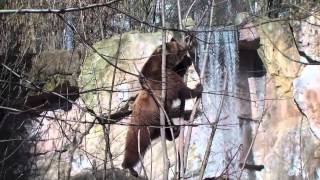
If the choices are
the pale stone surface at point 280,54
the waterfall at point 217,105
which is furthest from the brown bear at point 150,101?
the pale stone surface at point 280,54

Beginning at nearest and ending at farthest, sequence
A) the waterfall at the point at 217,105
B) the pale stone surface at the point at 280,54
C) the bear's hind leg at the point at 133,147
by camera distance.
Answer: the bear's hind leg at the point at 133,147 → the waterfall at the point at 217,105 → the pale stone surface at the point at 280,54

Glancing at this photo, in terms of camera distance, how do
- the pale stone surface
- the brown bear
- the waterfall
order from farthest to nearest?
the pale stone surface < the waterfall < the brown bear

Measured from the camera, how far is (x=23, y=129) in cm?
662

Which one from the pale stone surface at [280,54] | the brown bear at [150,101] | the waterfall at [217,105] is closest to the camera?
the brown bear at [150,101]

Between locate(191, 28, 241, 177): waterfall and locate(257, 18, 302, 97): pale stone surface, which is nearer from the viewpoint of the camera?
locate(191, 28, 241, 177): waterfall

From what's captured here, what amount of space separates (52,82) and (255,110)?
251 cm

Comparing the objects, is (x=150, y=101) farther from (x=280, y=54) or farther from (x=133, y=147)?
(x=280, y=54)

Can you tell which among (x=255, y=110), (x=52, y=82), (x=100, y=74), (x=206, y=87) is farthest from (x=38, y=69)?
(x=255, y=110)

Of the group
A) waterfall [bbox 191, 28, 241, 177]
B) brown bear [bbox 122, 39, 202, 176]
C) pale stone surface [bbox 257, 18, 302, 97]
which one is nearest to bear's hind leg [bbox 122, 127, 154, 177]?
brown bear [bbox 122, 39, 202, 176]

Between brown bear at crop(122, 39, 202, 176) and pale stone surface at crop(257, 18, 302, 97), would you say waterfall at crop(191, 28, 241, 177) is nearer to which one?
pale stone surface at crop(257, 18, 302, 97)

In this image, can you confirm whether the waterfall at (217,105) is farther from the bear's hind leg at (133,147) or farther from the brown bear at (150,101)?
the bear's hind leg at (133,147)

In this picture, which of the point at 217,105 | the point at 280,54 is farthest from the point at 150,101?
the point at 280,54

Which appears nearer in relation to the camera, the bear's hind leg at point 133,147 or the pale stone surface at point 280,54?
the bear's hind leg at point 133,147

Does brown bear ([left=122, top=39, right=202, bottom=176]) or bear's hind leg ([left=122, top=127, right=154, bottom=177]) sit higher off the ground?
brown bear ([left=122, top=39, right=202, bottom=176])
